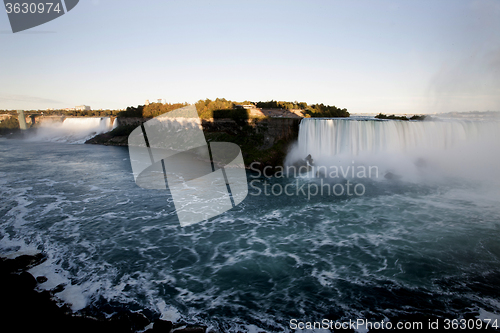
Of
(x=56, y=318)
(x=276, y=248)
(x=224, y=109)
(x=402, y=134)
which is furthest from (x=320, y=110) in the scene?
(x=56, y=318)

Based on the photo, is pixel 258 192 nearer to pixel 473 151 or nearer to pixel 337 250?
pixel 337 250

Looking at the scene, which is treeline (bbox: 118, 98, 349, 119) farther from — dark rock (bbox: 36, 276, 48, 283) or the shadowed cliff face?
dark rock (bbox: 36, 276, 48, 283)

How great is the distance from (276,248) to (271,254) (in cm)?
60

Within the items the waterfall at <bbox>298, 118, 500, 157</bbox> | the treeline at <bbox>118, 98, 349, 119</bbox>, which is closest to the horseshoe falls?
the waterfall at <bbox>298, 118, 500, 157</bbox>

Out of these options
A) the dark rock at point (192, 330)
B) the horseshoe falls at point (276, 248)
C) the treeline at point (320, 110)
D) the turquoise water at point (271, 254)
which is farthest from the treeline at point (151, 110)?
the dark rock at point (192, 330)

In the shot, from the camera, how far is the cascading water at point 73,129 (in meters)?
69.2

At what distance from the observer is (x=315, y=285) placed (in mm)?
9406

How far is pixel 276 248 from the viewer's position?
12172 mm

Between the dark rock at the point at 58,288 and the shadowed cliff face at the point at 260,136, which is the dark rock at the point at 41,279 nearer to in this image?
the dark rock at the point at 58,288

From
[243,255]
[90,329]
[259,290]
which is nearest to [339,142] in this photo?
[243,255]

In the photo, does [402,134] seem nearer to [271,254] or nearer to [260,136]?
[260,136]

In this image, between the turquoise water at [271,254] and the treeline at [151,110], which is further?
the treeline at [151,110]

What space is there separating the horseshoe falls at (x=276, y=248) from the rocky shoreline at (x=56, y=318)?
1.26 ft

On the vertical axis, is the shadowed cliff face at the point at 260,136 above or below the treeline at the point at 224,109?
below
